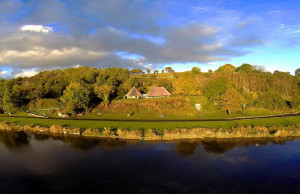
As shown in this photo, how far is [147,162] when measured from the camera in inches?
866

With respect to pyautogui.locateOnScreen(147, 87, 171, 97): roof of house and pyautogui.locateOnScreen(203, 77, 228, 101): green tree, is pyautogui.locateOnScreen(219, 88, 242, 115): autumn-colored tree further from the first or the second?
pyautogui.locateOnScreen(147, 87, 171, 97): roof of house

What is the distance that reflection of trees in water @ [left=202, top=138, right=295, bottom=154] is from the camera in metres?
25.8

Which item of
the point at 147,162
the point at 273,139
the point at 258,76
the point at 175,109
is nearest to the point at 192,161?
the point at 147,162

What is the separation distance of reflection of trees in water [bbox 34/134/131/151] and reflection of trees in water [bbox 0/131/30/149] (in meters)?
2.44

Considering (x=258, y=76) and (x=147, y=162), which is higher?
(x=258, y=76)

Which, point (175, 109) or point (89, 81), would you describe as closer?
point (175, 109)

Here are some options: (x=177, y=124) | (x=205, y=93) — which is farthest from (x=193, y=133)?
(x=205, y=93)

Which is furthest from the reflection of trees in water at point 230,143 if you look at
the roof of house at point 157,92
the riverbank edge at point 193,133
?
the roof of house at point 157,92

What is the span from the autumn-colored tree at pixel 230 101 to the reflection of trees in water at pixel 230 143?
1582 centimetres

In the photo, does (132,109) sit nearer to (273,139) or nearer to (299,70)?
(273,139)

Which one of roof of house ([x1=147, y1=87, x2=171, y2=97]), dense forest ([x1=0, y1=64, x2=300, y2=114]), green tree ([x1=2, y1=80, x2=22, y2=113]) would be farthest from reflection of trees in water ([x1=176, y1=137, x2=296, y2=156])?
green tree ([x1=2, y1=80, x2=22, y2=113])

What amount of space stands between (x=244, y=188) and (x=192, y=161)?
255 inches

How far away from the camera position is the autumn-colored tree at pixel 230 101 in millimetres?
44719

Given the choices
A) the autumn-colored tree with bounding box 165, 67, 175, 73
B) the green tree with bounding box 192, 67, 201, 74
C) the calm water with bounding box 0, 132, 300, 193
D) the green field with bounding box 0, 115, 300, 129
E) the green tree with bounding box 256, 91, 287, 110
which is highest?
the autumn-colored tree with bounding box 165, 67, 175, 73
